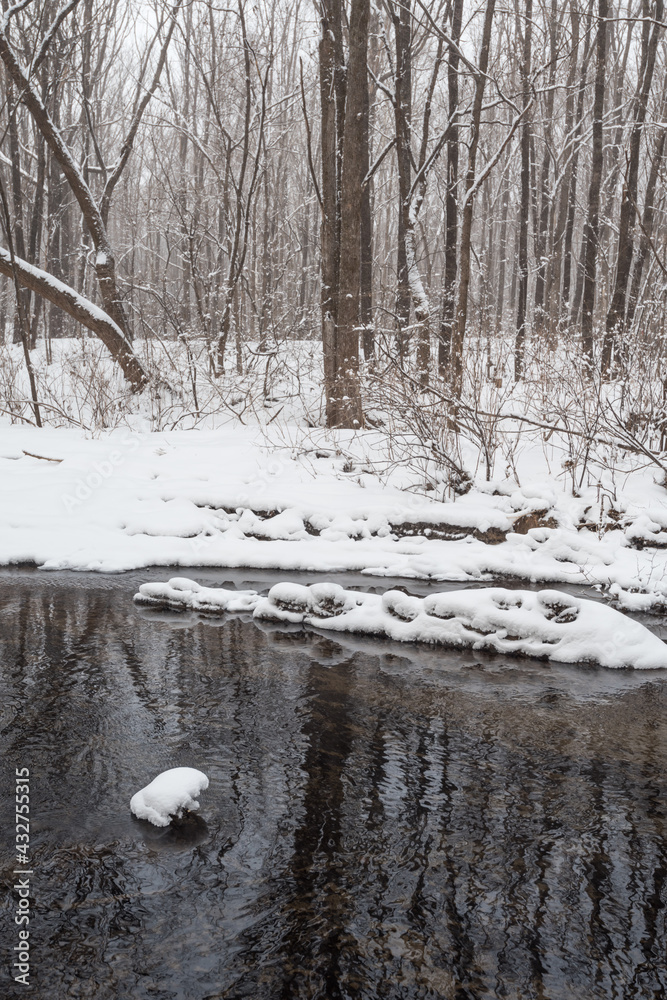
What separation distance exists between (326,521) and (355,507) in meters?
0.35

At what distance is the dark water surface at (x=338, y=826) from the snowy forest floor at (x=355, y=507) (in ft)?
5.48

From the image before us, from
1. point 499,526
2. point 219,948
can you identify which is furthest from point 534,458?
point 219,948

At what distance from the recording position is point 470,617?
5.41m

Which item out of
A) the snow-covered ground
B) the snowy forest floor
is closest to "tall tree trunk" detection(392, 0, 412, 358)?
the snowy forest floor

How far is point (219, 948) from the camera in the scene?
2.56m

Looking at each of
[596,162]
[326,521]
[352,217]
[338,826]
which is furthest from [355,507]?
[596,162]

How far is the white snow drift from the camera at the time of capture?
509 centimetres

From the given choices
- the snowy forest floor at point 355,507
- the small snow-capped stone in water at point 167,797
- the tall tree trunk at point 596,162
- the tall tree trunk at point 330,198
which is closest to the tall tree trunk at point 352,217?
the tall tree trunk at point 330,198

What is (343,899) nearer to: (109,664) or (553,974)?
(553,974)

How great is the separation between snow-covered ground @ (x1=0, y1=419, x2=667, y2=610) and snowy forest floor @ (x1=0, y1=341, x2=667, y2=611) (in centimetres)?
2

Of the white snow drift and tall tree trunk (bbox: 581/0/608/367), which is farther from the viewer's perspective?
tall tree trunk (bbox: 581/0/608/367)

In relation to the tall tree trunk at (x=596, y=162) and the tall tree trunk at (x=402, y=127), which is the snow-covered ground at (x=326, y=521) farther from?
the tall tree trunk at (x=596, y=162)

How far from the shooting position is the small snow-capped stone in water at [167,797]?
10.6 feet

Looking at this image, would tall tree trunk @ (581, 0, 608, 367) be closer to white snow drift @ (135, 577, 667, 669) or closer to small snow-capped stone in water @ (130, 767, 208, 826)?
white snow drift @ (135, 577, 667, 669)
